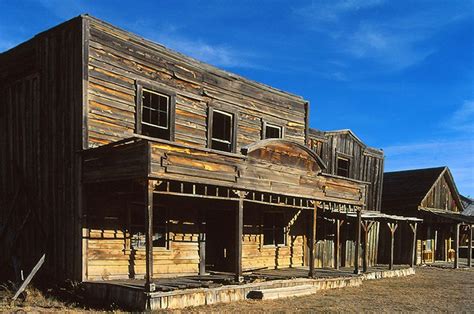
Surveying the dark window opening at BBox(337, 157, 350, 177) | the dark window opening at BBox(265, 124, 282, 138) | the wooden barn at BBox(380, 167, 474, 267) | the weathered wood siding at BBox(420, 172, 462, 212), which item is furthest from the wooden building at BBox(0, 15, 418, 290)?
the weathered wood siding at BBox(420, 172, 462, 212)

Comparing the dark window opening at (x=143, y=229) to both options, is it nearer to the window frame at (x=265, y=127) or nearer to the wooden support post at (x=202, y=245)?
the wooden support post at (x=202, y=245)

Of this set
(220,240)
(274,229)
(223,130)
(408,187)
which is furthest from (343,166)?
(223,130)

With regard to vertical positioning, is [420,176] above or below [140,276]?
above

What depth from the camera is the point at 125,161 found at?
39.5 ft

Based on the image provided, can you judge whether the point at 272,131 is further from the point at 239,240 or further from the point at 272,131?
the point at 239,240

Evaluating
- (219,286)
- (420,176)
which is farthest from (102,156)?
(420,176)

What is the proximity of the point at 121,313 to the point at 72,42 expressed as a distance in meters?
7.57

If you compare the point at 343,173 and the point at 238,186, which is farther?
the point at 343,173

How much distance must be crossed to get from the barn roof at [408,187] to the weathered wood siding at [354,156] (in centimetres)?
269

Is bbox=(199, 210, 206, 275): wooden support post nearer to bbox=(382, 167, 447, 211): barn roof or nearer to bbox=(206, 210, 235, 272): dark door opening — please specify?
bbox=(206, 210, 235, 272): dark door opening

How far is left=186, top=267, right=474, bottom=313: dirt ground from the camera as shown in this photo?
40.3ft

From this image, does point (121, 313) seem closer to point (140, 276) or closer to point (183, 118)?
point (140, 276)

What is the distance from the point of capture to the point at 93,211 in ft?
43.9

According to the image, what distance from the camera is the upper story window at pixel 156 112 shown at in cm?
1481
